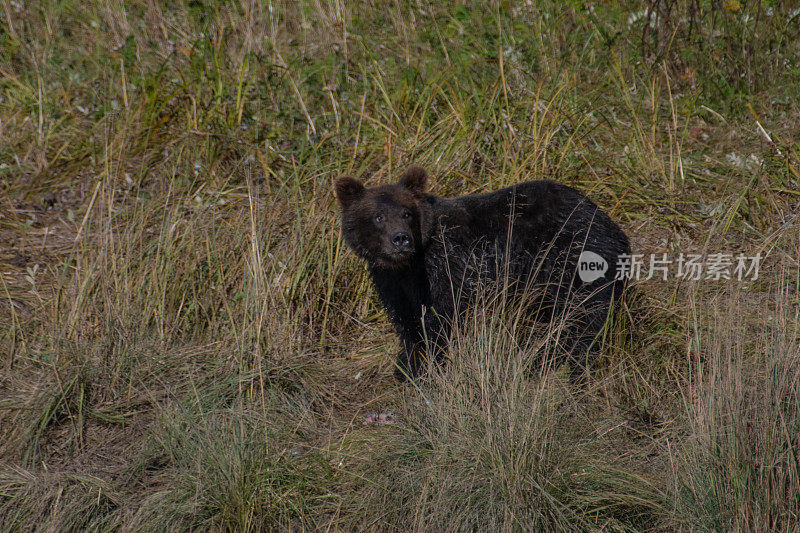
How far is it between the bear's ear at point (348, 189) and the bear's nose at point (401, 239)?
0.57 metres

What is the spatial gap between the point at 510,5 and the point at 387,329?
466 centimetres

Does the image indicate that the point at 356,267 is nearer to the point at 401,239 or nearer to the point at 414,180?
the point at 414,180

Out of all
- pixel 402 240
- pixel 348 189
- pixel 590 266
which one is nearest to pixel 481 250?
pixel 402 240

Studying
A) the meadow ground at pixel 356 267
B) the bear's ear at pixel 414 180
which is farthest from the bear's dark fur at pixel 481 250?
the meadow ground at pixel 356 267

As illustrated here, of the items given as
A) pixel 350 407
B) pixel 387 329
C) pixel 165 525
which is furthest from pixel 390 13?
pixel 165 525

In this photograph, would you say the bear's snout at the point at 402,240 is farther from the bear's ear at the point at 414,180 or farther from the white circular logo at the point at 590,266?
the white circular logo at the point at 590,266

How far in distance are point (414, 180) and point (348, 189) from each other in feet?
1.51

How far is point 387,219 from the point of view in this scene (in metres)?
5.28

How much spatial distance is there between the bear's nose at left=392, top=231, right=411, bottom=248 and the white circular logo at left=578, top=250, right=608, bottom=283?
45.7 inches

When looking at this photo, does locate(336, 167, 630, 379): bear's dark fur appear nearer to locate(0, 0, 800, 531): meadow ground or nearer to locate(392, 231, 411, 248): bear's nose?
locate(392, 231, 411, 248): bear's nose

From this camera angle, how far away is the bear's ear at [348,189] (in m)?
5.45

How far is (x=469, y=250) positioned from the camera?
5.32 m

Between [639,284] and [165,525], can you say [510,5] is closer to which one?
[639,284]

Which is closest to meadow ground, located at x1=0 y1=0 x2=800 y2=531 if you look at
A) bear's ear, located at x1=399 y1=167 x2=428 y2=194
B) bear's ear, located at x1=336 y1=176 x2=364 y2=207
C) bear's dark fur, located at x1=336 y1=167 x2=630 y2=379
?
bear's dark fur, located at x1=336 y1=167 x2=630 y2=379
